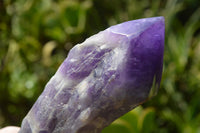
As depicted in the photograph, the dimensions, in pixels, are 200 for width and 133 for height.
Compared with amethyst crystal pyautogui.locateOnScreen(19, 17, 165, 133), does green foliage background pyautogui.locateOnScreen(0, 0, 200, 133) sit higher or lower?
lower

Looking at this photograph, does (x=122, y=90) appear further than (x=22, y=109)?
No

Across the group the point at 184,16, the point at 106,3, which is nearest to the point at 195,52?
the point at 184,16

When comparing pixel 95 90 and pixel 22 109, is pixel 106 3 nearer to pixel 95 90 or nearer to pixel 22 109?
pixel 22 109

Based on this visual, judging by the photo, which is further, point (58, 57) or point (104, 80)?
point (58, 57)

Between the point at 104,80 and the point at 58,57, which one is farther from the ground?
the point at 104,80

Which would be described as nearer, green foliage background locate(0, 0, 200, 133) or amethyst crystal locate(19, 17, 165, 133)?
amethyst crystal locate(19, 17, 165, 133)
